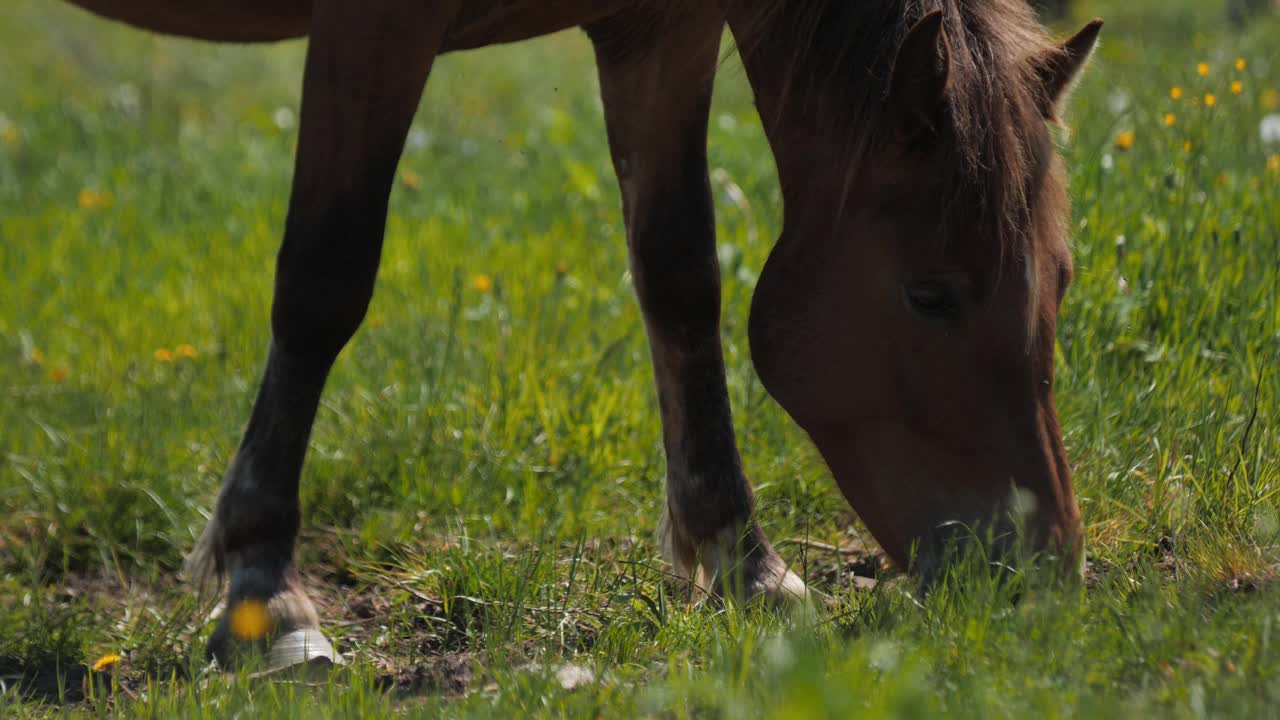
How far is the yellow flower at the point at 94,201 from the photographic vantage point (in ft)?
18.5

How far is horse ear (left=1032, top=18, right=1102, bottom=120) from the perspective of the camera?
2401 mm

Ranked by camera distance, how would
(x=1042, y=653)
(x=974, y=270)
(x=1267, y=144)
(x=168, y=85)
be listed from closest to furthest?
(x=1042, y=653)
(x=974, y=270)
(x=1267, y=144)
(x=168, y=85)

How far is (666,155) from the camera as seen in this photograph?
302 centimetres

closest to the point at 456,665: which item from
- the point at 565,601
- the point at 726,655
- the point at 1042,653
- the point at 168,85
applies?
the point at 565,601

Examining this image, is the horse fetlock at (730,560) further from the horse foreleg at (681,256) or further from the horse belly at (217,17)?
the horse belly at (217,17)

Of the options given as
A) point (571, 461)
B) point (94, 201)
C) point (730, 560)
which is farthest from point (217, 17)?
point (94, 201)

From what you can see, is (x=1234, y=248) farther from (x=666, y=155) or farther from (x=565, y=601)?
(x=565, y=601)

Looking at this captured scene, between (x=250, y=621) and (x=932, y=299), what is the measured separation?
4.98 ft

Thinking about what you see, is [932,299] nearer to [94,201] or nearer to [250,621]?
[250,621]

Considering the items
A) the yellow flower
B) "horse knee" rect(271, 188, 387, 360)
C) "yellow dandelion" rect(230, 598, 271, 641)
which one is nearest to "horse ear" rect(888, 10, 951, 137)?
"horse knee" rect(271, 188, 387, 360)

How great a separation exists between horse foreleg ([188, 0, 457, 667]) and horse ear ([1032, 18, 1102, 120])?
1.16 meters

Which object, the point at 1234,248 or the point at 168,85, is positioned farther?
the point at 168,85

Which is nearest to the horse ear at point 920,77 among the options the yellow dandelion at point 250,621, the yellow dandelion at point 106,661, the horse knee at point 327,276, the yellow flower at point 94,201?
the horse knee at point 327,276

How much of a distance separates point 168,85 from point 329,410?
19.5 ft
